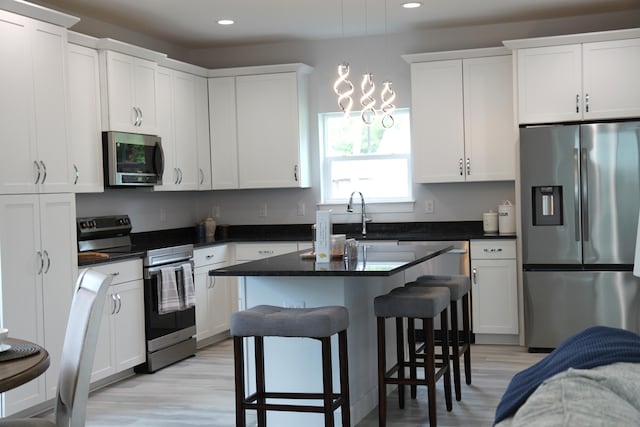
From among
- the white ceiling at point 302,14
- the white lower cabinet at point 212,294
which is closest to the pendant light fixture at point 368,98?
the white ceiling at point 302,14

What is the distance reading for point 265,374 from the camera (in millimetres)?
4059

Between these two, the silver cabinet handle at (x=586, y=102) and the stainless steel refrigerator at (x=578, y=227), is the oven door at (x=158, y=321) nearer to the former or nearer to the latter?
the stainless steel refrigerator at (x=578, y=227)

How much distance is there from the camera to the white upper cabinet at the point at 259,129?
6.72 metres

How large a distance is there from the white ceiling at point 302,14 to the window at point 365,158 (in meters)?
0.81

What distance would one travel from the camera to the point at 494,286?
238 inches

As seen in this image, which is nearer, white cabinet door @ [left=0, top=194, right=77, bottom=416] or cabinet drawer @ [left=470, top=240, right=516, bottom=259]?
white cabinet door @ [left=0, top=194, right=77, bottom=416]

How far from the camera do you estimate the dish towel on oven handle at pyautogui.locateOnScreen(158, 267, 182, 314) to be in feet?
18.0

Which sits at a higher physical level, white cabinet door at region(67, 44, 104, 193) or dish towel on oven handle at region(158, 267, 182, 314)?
white cabinet door at region(67, 44, 104, 193)

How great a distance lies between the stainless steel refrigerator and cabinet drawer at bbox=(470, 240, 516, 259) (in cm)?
22

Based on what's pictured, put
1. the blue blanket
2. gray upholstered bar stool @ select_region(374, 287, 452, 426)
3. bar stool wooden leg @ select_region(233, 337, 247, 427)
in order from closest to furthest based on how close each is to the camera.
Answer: the blue blanket → bar stool wooden leg @ select_region(233, 337, 247, 427) → gray upholstered bar stool @ select_region(374, 287, 452, 426)

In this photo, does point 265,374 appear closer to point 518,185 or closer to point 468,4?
point 518,185

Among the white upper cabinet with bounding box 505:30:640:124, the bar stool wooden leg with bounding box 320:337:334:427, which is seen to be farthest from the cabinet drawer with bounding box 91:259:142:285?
the white upper cabinet with bounding box 505:30:640:124

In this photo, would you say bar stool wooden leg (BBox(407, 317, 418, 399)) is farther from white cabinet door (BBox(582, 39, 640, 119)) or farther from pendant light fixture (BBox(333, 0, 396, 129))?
white cabinet door (BBox(582, 39, 640, 119))

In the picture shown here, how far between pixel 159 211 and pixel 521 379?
5.09m
